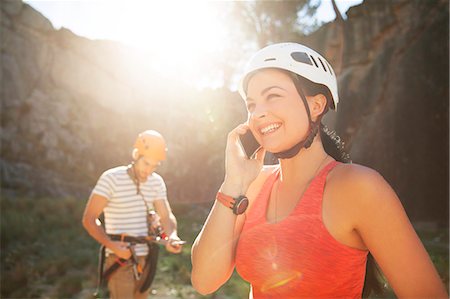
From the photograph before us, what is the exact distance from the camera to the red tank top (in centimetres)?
189

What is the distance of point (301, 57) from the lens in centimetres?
241

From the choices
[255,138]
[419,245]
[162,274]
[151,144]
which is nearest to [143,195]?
[151,144]

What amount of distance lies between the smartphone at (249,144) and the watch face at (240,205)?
38 cm

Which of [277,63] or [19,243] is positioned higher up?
[277,63]

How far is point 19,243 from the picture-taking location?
1180 centimetres

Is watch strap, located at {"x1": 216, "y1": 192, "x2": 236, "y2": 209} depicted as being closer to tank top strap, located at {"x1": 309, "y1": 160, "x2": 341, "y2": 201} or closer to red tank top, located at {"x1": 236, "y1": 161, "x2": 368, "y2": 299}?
red tank top, located at {"x1": 236, "y1": 161, "x2": 368, "y2": 299}

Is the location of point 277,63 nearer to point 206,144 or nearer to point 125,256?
point 125,256

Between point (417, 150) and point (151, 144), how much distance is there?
12424mm

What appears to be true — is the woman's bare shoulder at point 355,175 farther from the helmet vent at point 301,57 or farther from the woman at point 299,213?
the helmet vent at point 301,57

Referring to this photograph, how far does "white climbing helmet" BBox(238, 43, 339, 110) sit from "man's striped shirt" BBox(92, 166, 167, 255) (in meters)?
2.83

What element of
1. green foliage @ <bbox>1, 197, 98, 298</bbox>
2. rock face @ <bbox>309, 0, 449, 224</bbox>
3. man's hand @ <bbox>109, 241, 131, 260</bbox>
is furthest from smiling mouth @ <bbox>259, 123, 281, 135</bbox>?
rock face @ <bbox>309, 0, 449, 224</bbox>

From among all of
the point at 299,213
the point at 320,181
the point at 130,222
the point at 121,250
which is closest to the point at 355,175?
the point at 320,181

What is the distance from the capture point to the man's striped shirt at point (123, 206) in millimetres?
4855

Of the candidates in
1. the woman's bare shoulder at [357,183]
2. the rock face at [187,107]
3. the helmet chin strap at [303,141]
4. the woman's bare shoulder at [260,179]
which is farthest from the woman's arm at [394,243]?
the rock face at [187,107]
